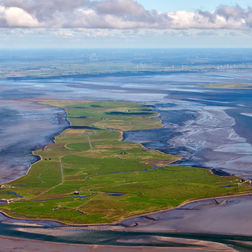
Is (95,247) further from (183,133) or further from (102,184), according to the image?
(183,133)

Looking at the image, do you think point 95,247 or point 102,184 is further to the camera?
point 102,184

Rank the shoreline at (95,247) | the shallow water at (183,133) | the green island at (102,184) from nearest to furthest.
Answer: the shoreline at (95,247) < the green island at (102,184) < the shallow water at (183,133)

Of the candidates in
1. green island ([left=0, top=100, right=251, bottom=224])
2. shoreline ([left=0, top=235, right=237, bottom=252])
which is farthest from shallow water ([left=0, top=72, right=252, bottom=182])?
shoreline ([left=0, top=235, right=237, bottom=252])

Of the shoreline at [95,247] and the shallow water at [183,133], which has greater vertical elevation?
the shallow water at [183,133]

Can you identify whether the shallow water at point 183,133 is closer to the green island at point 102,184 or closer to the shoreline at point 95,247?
the green island at point 102,184

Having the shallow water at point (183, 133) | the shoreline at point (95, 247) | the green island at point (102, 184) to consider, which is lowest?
the shoreline at point (95, 247)

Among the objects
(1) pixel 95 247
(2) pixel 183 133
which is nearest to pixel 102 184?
(1) pixel 95 247

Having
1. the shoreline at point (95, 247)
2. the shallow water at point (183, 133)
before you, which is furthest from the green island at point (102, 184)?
the shoreline at point (95, 247)

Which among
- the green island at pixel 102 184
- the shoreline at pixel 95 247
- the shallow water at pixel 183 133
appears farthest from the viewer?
the shallow water at pixel 183 133

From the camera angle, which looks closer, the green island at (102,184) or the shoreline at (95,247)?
the shoreline at (95,247)

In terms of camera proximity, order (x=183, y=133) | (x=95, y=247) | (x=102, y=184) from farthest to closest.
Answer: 1. (x=183, y=133)
2. (x=102, y=184)
3. (x=95, y=247)
